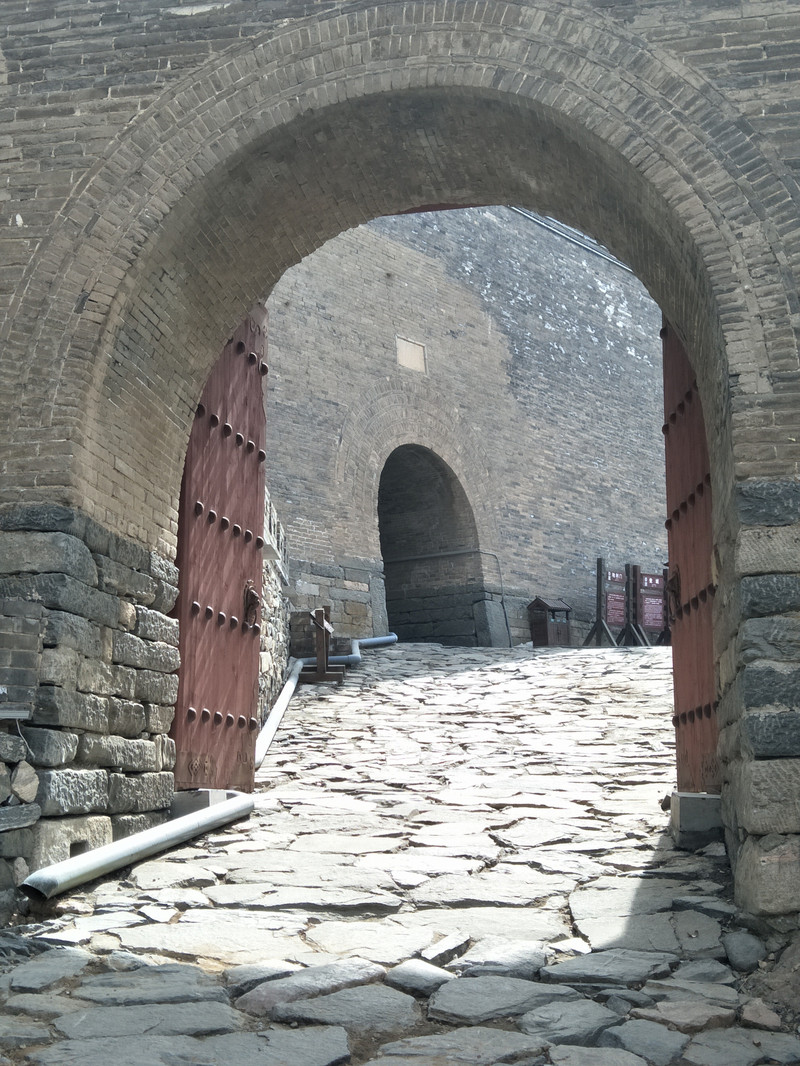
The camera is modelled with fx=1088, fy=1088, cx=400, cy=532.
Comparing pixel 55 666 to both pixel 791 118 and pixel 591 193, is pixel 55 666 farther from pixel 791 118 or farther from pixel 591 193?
pixel 791 118

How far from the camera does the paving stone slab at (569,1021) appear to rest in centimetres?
286

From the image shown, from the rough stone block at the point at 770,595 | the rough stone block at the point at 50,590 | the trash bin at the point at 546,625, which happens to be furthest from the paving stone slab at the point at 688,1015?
the trash bin at the point at 546,625

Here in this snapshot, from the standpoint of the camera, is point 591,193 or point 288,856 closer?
point 288,856

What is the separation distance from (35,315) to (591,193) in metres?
2.67

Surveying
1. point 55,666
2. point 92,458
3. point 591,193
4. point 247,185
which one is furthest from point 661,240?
point 55,666

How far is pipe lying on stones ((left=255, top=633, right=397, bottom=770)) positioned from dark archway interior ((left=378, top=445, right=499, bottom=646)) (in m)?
2.25

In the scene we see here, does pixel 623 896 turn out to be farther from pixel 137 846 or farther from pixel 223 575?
pixel 223 575

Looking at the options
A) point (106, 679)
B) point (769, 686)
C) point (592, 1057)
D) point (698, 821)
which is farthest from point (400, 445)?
point (592, 1057)

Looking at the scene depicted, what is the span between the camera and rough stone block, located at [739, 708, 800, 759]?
12.6 feet

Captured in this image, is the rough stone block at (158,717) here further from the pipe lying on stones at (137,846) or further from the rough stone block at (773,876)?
the rough stone block at (773,876)

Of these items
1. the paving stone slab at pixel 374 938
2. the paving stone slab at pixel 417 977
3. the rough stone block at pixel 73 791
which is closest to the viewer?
the paving stone slab at pixel 417 977

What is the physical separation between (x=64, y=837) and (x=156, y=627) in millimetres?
1245

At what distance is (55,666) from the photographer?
14.7 ft

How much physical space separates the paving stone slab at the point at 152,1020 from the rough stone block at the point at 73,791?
1.45 m
